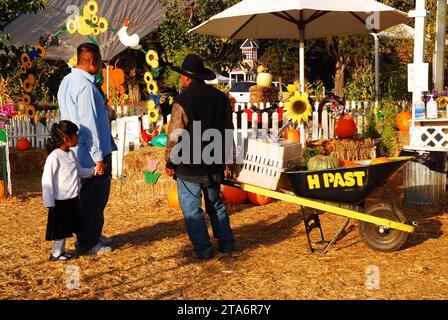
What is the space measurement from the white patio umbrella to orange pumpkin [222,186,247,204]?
78.7 inches

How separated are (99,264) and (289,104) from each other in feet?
12.6

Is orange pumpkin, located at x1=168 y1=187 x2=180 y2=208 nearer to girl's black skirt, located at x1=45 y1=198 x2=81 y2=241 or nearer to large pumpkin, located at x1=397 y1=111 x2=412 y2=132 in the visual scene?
girl's black skirt, located at x1=45 y1=198 x2=81 y2=241

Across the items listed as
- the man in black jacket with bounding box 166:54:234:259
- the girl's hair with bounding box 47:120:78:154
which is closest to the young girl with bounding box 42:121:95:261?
the girl's hair with bounding box 47:120:78:154

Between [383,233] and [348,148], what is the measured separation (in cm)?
432

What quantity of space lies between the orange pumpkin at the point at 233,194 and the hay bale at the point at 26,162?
15.2ft

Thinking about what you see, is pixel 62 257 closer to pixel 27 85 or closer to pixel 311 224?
pixel 311 224

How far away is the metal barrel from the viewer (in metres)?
7.45

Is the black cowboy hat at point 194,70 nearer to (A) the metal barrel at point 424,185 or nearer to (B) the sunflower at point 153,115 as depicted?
(A) the metal barrel at point 424,185

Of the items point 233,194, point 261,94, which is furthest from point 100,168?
point 261,94

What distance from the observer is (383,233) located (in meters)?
5.58

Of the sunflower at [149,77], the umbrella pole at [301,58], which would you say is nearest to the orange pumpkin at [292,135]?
the umbrella pole at [301,58]
